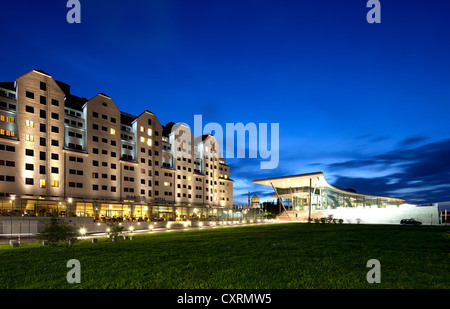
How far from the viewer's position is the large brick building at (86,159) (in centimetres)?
5103

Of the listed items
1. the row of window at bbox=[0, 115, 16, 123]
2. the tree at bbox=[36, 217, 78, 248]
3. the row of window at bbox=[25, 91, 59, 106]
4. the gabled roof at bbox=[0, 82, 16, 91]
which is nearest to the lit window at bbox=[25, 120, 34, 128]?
the row of window at bbox=[0, 115, 16, 123]

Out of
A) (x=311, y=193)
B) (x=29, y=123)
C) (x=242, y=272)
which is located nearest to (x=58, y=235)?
(x=242, y=272)

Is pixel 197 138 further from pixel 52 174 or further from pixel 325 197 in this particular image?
pixel 52 174

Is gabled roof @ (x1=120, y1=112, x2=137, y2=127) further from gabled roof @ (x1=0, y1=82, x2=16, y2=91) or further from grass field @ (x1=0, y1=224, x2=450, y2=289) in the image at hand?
grass field @ (x1=0, y1=224, x2=450, y2=289)

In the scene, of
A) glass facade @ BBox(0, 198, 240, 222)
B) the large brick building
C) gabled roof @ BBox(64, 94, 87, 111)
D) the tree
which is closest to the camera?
the tree

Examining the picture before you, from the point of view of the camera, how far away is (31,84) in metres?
53.8

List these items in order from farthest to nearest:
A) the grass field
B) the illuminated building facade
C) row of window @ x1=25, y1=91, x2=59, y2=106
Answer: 1. the illuminated building facade
2. row of window @ x1=25, y1=91, x2=59, y2=106
3. the grass field

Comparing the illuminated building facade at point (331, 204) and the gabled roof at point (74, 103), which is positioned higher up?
the gabled roof at point (74, 103)

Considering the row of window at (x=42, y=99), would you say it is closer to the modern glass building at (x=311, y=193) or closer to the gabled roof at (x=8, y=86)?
the gabled roof at (x=8, y=86)

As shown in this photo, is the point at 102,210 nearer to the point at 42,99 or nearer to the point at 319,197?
the point at 42,99

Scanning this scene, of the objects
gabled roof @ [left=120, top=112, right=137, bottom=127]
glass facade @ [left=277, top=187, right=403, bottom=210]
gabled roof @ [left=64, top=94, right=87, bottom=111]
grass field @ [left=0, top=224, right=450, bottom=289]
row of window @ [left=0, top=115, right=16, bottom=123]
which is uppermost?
gabled roof @ [left=64, top=94, right=87, bottom=111]

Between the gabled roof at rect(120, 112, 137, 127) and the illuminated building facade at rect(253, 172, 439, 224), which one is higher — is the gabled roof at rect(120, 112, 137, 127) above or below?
above

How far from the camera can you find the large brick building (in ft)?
167

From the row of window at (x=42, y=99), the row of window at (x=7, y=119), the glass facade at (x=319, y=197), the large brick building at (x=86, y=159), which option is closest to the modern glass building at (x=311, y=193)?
the glass facade at (x=319, y=197)
